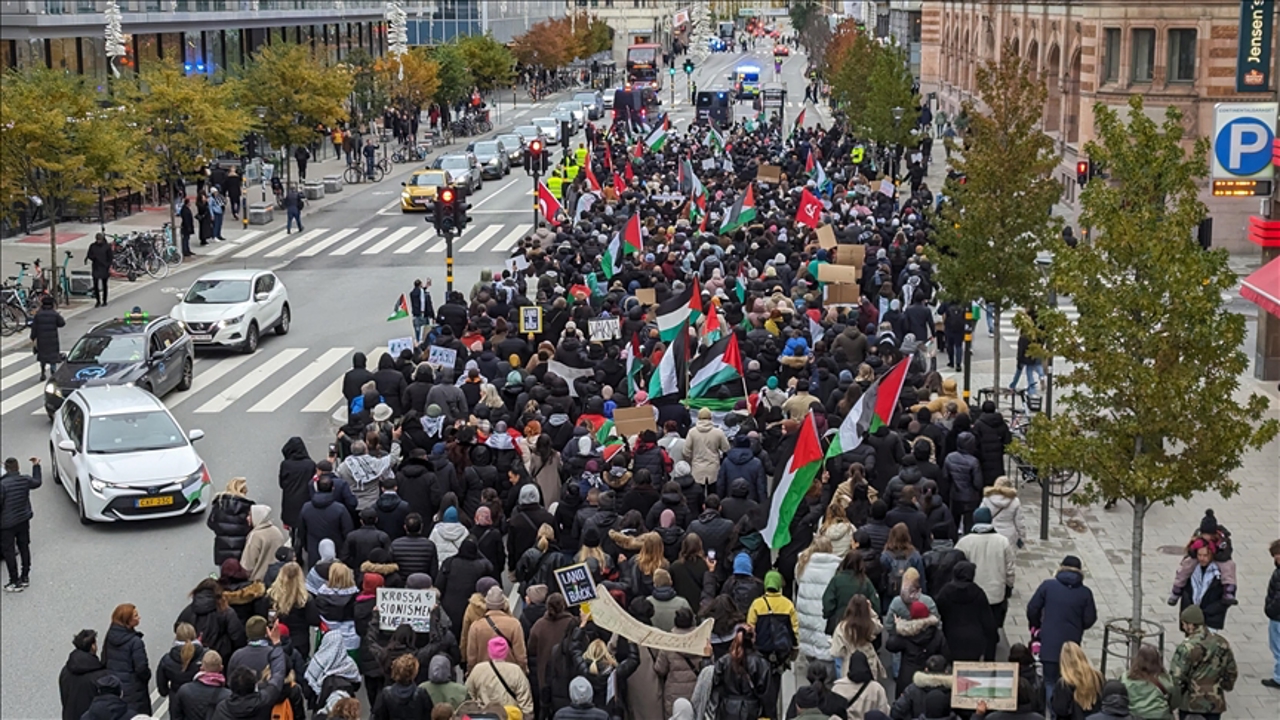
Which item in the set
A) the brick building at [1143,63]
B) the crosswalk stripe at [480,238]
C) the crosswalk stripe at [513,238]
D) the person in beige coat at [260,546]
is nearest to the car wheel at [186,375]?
the person in beige coat at [260,546]

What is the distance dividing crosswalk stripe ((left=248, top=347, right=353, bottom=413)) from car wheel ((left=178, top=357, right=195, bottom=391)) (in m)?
1.58

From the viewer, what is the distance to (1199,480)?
15422 mm

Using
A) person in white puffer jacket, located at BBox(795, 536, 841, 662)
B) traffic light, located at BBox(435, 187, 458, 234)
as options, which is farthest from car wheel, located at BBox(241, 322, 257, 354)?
person in white puffer jacket, located at BBox(795, 536, 841, 662)

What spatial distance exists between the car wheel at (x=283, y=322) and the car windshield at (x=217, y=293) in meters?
1.51

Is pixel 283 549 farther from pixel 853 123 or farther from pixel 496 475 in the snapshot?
pixel 853 123

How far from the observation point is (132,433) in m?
22.6

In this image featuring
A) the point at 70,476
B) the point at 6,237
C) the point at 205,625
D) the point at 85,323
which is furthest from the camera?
the point at 6,237

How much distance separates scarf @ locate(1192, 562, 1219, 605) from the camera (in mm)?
15727

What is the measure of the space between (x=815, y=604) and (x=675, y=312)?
32.4ft

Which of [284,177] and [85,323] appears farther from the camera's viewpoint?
[284,177]

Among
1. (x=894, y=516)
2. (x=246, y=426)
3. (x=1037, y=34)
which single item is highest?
(x=1037, y=34)

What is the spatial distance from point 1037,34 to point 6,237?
3524 cm

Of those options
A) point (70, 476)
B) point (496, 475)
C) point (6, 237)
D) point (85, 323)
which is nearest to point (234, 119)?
point (6, 237)

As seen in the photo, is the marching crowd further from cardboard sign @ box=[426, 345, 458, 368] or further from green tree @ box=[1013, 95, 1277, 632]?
green tree @ box=[1013, 95, 1277, 632]
